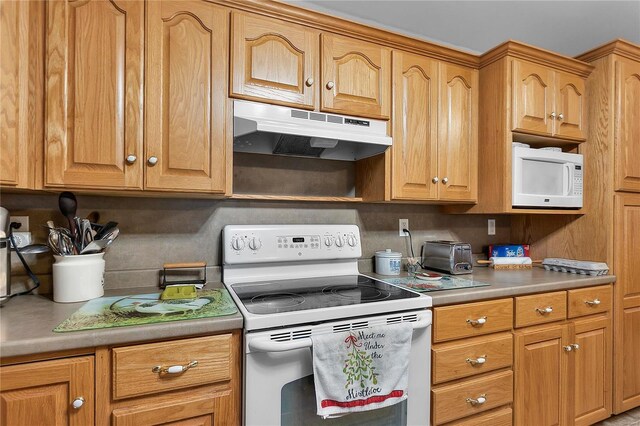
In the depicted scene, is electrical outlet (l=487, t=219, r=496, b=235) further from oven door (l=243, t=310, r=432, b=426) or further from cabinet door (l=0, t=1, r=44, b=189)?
cabinet door (l=0, t=1, r=44, b=189)

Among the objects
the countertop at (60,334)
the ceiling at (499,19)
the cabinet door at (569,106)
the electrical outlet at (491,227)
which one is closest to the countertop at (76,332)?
the countertop at (60,334)

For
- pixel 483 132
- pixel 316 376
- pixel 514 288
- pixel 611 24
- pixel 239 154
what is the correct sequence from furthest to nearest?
pixel 611 24
pixel 483 132
pixel 239 154
pixel 514 288
pixel 316 376

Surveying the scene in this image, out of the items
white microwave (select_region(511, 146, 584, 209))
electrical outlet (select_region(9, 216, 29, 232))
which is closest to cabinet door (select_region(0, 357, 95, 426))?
electrical outlet (select_region(9, 216, 29, 232))

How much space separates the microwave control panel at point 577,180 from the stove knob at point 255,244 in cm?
195

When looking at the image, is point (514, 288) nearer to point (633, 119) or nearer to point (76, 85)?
point (633, 119)

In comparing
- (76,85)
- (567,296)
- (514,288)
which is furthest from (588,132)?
(76,85)

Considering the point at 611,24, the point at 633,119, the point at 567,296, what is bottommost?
the point at 567,296

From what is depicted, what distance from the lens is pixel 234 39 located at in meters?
1.47

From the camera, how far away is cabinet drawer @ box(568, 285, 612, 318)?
1.82 metres

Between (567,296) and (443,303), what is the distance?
2.76ft

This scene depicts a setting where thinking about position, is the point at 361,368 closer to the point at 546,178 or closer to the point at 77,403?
the point at 77,403

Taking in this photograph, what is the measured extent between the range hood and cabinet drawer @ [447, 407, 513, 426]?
4.40 feet

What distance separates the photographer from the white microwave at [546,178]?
77.6 inches

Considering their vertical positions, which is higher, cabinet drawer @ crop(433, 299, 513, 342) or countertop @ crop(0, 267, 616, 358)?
countertop @ crop(0, 267, 616, 358)
